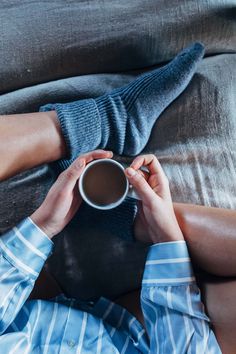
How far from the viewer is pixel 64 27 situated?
0.97m

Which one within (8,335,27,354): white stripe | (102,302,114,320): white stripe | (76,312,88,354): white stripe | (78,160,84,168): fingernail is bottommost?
(102,302,114,320): white stripe

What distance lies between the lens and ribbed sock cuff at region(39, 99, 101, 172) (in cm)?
85

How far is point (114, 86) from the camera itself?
39.6 inches

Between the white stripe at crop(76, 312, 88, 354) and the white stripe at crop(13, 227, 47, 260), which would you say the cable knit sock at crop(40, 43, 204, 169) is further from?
the white stripe at crop(76, 312, 88, 354)

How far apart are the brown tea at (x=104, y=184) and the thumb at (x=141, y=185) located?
0.05 feet

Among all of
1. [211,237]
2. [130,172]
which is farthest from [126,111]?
[211,237]

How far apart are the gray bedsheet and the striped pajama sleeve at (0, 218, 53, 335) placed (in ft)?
0.40

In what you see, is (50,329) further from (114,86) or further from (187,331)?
(114,86)

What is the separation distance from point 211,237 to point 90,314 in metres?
0.27

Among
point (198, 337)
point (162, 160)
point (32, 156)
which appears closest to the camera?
point (198, 337)

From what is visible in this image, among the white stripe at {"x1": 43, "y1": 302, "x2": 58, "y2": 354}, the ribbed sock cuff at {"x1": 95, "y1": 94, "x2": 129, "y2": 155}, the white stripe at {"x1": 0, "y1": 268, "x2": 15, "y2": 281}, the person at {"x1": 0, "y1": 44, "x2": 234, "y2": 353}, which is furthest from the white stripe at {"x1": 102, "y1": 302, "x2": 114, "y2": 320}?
the ribbed sock cuff at {"x1": 95, "y1": 94, "x2": 129, "y2": 155}

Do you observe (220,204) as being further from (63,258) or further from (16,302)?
(16,302)

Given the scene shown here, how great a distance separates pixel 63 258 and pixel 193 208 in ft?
0.96

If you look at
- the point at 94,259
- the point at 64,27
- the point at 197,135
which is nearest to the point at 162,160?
the point at 197,135
